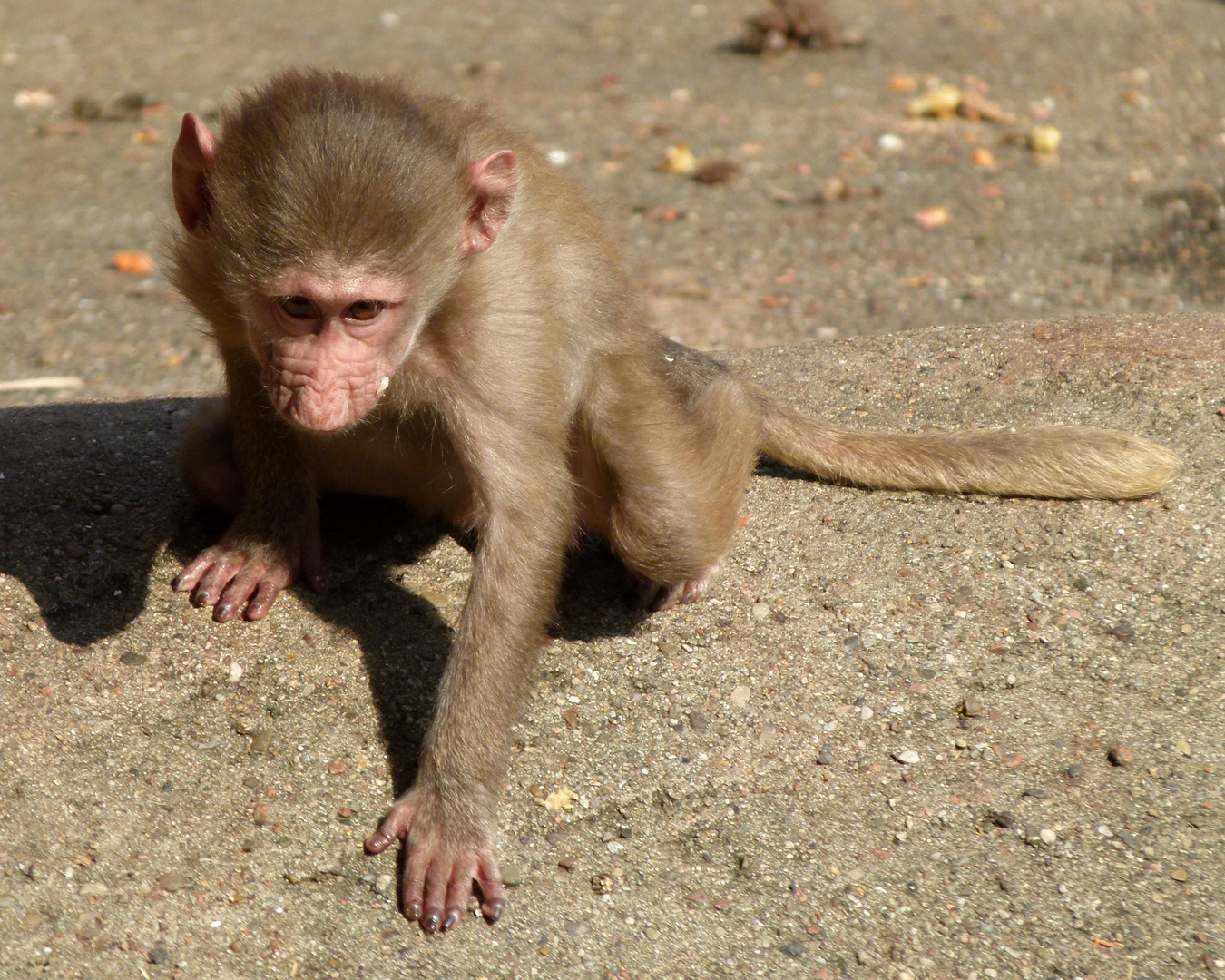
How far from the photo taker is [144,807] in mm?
3068

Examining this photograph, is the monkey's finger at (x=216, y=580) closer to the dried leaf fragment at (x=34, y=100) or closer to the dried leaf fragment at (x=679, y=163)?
the dried leaf fragment at (x=679, y=163)

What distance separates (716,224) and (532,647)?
17.3ft

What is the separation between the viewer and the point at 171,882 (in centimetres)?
291

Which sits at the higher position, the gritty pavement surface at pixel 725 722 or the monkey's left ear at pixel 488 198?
the monkey's left ear at pixel 488 198

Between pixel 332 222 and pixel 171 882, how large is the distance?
154 centimetres

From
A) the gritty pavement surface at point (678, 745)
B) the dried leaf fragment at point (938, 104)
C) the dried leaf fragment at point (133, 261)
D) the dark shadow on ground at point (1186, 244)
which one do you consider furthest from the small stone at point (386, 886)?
the dried leaf fragment at point (938, 104)

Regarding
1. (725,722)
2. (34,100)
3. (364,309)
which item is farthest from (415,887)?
(34,100)

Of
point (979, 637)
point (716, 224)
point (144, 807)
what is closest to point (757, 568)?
→ point (979, 637)

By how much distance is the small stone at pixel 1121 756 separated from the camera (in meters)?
3.27

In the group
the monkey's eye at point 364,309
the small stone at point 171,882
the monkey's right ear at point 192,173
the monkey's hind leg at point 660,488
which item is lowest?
the small stone at point 171,882

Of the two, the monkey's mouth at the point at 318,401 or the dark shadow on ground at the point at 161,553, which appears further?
the dark shadow on ground at the point at 161,553

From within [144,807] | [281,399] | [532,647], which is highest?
[281,399]

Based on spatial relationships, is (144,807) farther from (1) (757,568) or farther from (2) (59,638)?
(1) (757,568)

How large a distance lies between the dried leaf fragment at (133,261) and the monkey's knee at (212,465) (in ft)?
13.5
